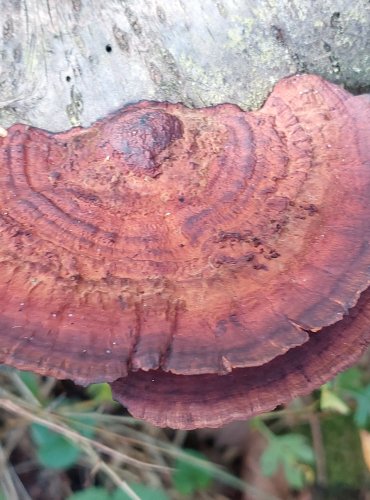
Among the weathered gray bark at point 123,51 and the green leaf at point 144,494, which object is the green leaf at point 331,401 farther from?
the weathered gray bark at point 123,51

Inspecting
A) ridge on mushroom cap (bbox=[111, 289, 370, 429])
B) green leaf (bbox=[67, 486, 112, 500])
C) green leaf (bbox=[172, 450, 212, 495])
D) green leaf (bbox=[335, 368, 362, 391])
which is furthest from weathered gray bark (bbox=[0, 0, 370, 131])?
green leaf (bbox=[172, 450, 212, 495])

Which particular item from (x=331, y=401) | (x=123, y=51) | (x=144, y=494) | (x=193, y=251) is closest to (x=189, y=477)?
(x=144, y=494)

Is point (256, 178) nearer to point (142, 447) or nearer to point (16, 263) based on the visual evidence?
point (16, 263)

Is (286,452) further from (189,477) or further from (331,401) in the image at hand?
(189,477)

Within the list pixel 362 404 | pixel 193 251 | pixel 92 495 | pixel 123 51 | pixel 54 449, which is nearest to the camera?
pixel 193 251

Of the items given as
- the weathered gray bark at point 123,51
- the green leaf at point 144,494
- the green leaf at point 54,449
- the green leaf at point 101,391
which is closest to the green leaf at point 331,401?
the green leaf at point 144,494

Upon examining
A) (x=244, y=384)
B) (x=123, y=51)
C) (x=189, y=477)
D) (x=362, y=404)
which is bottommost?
(x=189, y=477)
